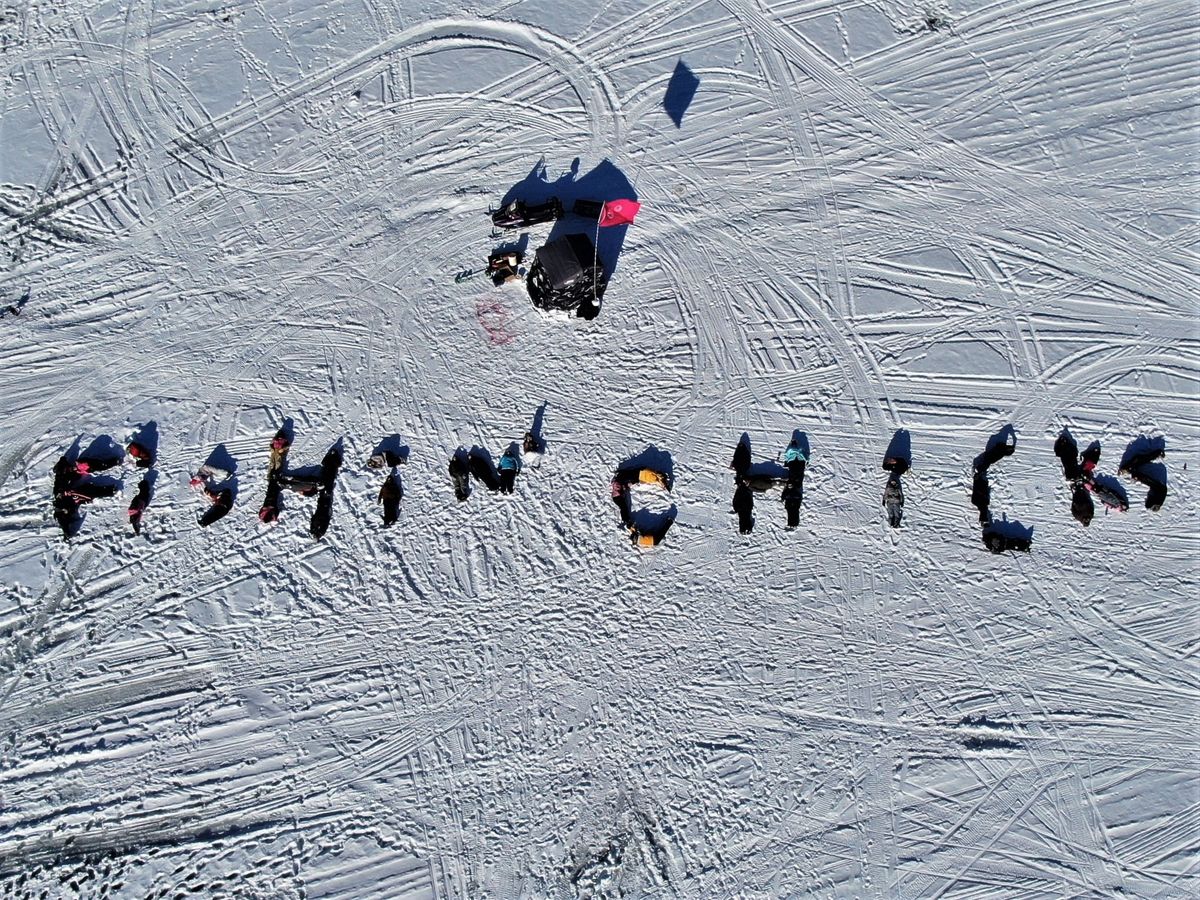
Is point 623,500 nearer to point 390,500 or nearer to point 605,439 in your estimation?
point 605,439

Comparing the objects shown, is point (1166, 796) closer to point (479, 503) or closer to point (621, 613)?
point (621, 613)

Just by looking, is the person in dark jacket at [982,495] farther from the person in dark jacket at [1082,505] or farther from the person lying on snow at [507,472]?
the person lying on snow at [507,472]

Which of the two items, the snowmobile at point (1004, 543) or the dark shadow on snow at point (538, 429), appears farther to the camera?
the dark shadow on snow at point (538, 429)

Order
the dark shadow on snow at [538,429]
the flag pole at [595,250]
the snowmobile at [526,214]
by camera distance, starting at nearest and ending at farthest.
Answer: the dark shadow on snow at [538,429]
the flag pole at [595,250]
the snowmobile at [526,214]

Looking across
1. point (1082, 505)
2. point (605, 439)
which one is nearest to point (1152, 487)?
point (1082, 505)

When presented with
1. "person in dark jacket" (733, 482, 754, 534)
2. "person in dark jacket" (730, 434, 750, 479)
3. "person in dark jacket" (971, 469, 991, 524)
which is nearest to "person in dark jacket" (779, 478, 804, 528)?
"person in dark jacket" (733, 482, 754, 534)

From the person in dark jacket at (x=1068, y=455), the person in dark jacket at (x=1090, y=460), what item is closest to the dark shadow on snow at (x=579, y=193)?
Result: the person in dark jacket at (x=1068, y=455)

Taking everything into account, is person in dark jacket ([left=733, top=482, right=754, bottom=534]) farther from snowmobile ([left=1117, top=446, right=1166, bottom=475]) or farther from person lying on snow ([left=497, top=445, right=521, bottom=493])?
snowmobile ([left=1117, top=446, right=1166, bottom=475])
